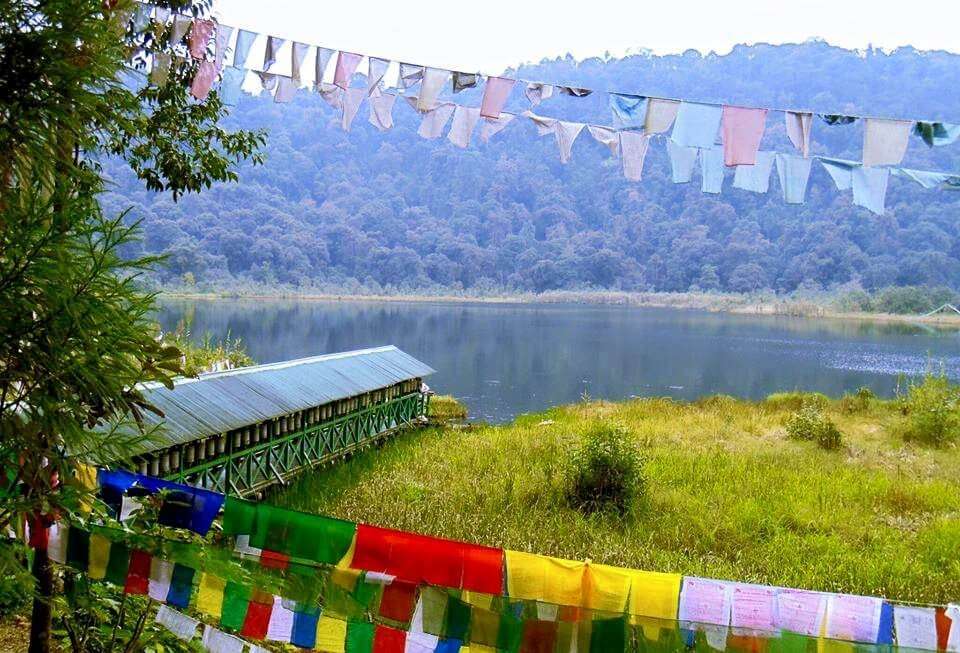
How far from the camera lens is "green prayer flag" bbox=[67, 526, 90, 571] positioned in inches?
122

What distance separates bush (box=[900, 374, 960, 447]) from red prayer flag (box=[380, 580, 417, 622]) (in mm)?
11465

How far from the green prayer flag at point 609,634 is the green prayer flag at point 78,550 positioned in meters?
2.02

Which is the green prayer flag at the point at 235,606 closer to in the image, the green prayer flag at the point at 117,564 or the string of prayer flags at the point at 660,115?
the green prayer flag at the point at 117,564

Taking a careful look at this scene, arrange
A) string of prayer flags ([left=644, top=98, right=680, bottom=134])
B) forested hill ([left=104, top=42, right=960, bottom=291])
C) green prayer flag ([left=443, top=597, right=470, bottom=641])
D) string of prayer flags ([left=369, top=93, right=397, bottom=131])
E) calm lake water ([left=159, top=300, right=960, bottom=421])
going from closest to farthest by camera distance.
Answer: green prayer flag ([left=443, top=597, right=470, bottom=641])
string of prayer flags ([left=644, top=98, right=680, bottom=134])
string of prayer flags ([left=369, top=93, right=397, bottom=131])
calm lake water ([left=159, top=300, right=960, bottom=421])
forested hill ([left=104, top=42, right=960, bottom=291])

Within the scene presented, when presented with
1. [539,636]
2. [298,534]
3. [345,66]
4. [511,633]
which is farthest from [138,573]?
[345,66]

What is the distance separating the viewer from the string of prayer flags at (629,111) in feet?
22.3

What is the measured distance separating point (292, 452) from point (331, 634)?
5.94 meters

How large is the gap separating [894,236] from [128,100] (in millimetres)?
82728

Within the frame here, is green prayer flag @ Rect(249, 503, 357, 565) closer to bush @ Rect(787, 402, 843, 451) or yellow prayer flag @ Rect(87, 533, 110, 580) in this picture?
yellow prayer flag @ Rect(87, 533, 110, 580)

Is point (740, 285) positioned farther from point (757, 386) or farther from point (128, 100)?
point (128, 100)

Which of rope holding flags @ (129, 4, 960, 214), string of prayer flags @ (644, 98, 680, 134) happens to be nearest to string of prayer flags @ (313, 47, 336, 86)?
rope holding flags @ (129, 4, 960, 214)

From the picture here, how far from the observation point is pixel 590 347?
4359cm

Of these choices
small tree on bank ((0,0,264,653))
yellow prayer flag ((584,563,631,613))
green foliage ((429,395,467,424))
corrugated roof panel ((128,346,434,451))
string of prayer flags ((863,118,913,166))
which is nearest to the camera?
small tree on bank ((0,0,264,653))

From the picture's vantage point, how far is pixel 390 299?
80.8 meters
